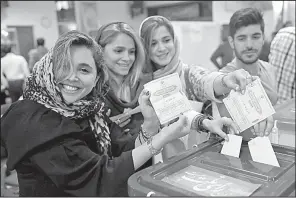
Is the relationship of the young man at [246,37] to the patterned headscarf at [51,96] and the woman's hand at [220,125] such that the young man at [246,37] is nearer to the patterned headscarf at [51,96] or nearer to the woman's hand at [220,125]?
the woman's hand at [220,125]

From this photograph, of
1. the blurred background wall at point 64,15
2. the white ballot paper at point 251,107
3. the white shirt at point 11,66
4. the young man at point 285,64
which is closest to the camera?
the white ballot paper at point 251,107

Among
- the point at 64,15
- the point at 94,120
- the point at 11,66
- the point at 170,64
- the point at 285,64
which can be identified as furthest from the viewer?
the point at 64,15

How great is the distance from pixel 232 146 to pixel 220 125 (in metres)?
0.11

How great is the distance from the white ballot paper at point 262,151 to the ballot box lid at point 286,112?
332 millimetres

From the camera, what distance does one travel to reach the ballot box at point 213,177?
2.46 ft

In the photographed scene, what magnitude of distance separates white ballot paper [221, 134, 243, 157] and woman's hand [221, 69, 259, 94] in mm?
159

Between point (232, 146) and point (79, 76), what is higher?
point (79, 76)

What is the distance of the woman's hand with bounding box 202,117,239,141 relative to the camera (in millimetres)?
1079

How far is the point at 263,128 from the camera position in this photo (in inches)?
43.4

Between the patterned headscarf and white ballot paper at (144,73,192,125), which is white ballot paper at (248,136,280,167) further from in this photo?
the patterned headscarf

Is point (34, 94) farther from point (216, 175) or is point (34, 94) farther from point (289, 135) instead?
point (289, 135)

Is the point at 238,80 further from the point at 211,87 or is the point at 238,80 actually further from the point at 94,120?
the point at 94,120

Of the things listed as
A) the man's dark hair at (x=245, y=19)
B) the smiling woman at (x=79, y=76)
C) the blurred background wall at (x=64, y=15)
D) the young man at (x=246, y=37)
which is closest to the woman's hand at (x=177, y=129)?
the smiling woman at (x=79, y=76)

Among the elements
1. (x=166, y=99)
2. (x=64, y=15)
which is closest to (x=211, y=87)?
(x=166, y=99)
